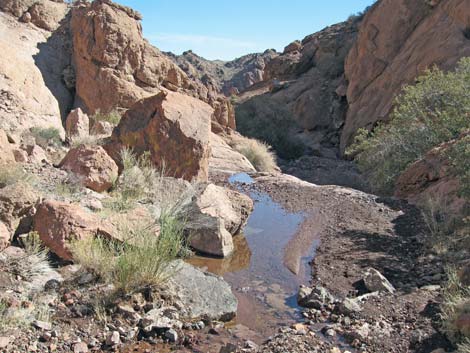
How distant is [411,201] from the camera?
1070cm

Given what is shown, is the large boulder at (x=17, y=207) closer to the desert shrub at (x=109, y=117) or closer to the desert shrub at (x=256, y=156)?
the desert shrub at (x=109, y=117)

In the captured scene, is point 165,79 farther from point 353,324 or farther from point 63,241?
point 353,324

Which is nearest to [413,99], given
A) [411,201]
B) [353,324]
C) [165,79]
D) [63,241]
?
[411,201]

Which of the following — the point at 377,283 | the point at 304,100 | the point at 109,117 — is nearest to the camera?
the point at 377,283

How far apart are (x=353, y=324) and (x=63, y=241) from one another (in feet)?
10.1

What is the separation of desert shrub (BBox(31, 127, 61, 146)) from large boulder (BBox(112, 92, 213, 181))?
4.48ft

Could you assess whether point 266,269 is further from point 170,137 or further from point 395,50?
point 395,50

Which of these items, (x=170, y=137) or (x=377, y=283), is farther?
(x=170, y=137)

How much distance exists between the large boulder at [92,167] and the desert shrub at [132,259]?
252cm

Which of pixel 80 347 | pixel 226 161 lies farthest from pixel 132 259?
pixel 226 161

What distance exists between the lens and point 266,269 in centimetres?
686

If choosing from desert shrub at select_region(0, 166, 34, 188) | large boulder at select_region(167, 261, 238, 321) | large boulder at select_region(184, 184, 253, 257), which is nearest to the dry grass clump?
large boulder at select_region(184, 184, 253, 257)

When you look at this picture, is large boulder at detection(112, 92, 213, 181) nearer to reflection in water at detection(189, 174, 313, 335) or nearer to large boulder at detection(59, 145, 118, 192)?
large boulder at detection(59, 145, 118, 192)

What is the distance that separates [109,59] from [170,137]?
289 inches
